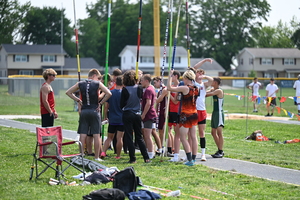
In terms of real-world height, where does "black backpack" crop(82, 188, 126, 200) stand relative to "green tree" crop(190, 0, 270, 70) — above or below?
below

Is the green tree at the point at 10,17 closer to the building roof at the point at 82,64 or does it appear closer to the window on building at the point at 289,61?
the building roof at the point at 82,64

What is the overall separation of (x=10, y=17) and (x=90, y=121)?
7340 centimetres

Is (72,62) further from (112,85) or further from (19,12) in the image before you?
(112,85)

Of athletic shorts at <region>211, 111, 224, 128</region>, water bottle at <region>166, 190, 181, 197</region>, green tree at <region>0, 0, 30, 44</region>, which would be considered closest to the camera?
water bottle at <region>166, 190, 181, 197</region>

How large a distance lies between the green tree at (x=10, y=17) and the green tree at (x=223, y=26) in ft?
106

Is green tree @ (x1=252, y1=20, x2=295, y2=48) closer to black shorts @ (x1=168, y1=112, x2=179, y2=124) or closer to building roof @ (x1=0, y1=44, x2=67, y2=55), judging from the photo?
building roof @ (x1=0, y1=44, x2=67, y2=55)

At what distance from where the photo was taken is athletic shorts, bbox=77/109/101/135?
34.5 ft

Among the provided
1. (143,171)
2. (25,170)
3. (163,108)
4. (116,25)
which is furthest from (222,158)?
(116,25)

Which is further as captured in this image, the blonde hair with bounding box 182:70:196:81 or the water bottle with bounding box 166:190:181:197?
the blonde hair with bounding box 182:70:196:81

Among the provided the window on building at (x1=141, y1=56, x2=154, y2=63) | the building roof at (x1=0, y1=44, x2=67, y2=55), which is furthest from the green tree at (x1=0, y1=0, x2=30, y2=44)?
the window on building at (x1=141, y1=56, x2=154, y2=63)

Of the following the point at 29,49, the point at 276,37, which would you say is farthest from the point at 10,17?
the point at 276,37

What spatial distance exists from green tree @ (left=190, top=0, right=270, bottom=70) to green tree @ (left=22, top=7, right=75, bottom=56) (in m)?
24.3

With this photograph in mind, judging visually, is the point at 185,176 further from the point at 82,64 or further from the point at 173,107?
the point at 82,64

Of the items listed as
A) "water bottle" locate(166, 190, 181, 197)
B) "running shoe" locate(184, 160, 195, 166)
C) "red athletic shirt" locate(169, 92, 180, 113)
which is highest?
"red athletic shirt" locate(169, 92, 180, 113)
